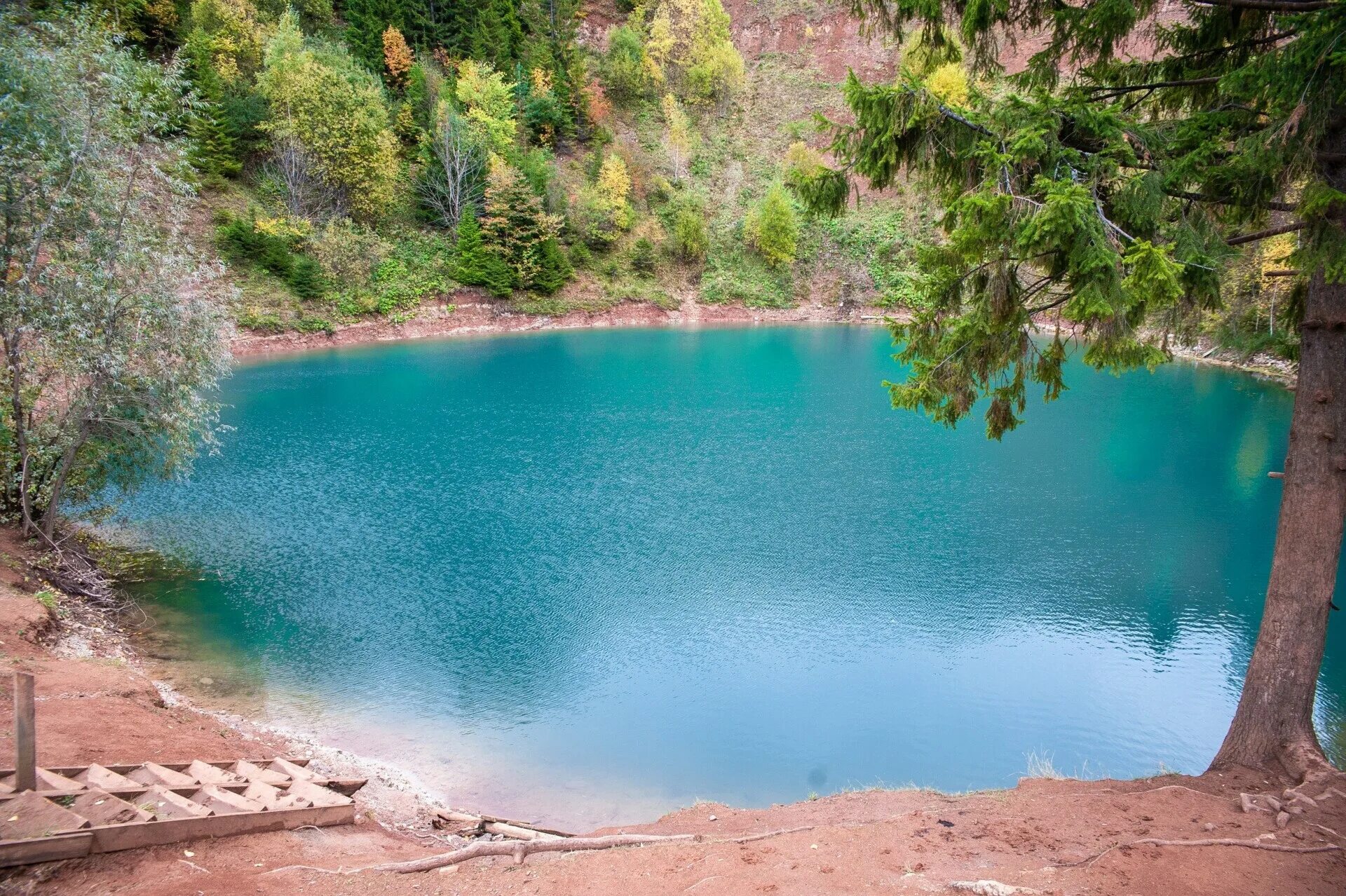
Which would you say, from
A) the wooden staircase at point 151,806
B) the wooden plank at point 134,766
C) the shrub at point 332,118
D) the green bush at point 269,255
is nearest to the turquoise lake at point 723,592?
the wooden plank at point 134,766

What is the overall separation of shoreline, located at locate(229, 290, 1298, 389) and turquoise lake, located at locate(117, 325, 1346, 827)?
8.83m

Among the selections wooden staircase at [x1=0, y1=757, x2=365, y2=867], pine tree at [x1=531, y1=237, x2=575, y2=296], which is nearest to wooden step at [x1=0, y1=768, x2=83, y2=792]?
wooden staircase at [x1=0, y1=757, x2=365, y2=867]

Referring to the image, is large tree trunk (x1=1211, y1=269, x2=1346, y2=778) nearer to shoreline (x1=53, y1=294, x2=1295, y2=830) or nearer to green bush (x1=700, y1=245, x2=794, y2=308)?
shoreline (x1=53, y1=294, x2=1295, y2=830)

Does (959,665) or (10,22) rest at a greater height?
(10,22)

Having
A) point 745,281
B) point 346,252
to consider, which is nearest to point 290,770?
point 346,252

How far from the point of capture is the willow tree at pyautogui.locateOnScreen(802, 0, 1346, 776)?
5.17m

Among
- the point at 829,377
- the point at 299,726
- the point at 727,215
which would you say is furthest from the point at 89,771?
the point at 727,215

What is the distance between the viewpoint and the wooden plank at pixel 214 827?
447 cm

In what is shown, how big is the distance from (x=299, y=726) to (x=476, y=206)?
117 ft

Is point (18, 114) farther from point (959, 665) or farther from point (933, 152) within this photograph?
point (959, 665)

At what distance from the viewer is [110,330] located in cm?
1084

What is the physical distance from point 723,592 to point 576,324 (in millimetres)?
30183

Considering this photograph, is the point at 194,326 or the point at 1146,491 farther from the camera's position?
the point at 1146,491

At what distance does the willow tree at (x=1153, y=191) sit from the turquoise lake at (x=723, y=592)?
3.99 meters
